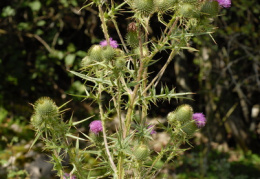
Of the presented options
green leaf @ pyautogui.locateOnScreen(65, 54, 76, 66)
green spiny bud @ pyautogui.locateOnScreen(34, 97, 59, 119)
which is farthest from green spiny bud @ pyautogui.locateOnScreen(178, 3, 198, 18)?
green leaf @ pyautogui.locateOnScreen(65, 54, 76, 66)

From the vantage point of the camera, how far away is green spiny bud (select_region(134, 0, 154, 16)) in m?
1.56

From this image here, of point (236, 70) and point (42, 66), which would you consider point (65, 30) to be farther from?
point (236, 70)

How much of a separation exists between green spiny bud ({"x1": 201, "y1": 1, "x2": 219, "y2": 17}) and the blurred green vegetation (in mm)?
2967

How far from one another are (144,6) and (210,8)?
32 centimetres

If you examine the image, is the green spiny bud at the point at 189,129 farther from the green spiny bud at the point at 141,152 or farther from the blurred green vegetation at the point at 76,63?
the blurred green vegetation at the point at 76,63

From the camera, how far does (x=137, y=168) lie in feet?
5.67

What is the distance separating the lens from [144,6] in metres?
1.58

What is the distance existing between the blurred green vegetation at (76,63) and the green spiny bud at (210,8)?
2.97 metres

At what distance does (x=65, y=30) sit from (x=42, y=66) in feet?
2.13

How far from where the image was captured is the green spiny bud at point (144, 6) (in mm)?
1562

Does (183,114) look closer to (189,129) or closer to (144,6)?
(189,129)

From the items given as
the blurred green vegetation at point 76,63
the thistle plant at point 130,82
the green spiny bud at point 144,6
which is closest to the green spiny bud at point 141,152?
the thistle plant at point 130,82

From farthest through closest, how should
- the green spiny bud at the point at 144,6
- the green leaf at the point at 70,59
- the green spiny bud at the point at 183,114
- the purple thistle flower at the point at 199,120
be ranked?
1. the green leaf at the point at 70,59
2. the purple thistle flower at the point at 199,120
3. the green spiny bud at the point at 183,114
4. the green spiny bud at the point at 144,6

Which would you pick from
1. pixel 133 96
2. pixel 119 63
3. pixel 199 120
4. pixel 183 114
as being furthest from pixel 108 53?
pixel 199 120
